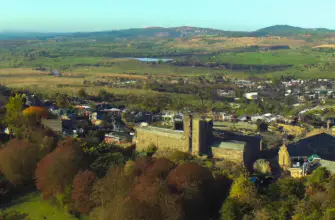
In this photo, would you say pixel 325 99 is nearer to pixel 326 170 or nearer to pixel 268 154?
pixel 268 154

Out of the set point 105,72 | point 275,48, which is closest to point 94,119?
point 105,72

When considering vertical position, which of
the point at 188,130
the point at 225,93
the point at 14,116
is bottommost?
the point at 225,93

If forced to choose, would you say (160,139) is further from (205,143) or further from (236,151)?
(236,151)

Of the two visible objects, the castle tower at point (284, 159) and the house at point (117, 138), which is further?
the house at point (117, 138)

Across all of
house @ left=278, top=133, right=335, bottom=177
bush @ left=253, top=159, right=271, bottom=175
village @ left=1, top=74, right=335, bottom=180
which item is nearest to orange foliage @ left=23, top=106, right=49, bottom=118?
village @ left=1, top=74, right=335, bottom=180

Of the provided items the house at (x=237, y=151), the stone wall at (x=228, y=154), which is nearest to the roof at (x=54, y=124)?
the house at (x=237, y=151)

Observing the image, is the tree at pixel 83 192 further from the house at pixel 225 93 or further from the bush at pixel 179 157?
the house at pixel 225 93

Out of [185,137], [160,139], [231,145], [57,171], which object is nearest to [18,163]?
[57,171]
